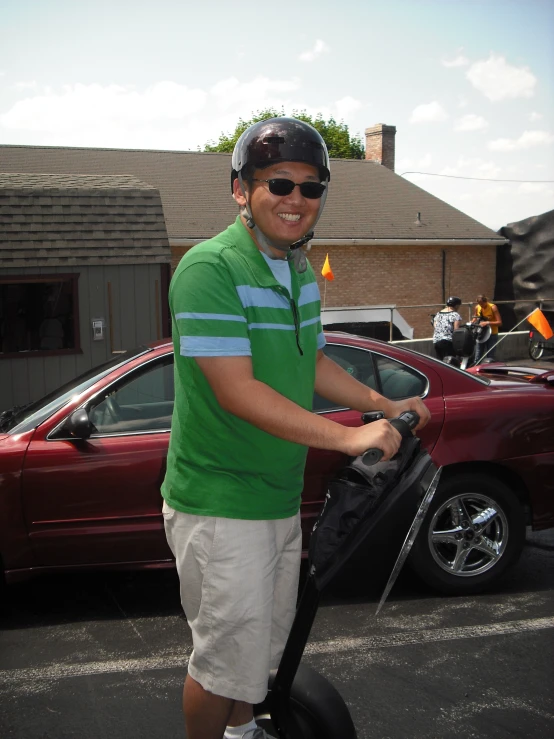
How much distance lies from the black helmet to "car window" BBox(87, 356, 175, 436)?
244 cm

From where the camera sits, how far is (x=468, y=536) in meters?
4.62

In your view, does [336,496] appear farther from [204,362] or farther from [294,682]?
[294,682]

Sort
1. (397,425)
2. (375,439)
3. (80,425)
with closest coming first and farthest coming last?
(375,439)
(397,425)
(80,425)

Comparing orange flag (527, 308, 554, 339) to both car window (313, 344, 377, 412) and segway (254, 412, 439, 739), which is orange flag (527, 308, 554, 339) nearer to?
car window (313, 344, 377, 412)

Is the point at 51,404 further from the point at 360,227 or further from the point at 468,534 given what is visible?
the point at 360,227

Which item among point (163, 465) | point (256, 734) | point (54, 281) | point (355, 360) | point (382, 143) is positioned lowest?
point (256, 734)

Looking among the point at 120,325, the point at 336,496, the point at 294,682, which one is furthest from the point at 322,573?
the point at 120,325

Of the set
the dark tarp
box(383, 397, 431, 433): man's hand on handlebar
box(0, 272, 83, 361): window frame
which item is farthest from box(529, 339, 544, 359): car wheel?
box(383, 397, 431, 433): man's hand on handlebar

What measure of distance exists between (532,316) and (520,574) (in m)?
14.2

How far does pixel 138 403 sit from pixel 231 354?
269cm

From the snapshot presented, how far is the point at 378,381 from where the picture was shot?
4859mm

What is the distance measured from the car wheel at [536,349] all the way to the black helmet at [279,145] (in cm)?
1773

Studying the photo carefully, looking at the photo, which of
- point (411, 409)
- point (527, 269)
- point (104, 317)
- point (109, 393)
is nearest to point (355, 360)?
point (109, 393)

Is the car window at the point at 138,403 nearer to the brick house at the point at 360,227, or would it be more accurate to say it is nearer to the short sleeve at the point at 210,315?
the short sleeve at the point at 210,315
